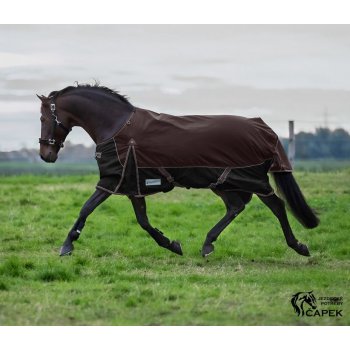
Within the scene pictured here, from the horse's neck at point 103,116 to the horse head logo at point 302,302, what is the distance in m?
2.82

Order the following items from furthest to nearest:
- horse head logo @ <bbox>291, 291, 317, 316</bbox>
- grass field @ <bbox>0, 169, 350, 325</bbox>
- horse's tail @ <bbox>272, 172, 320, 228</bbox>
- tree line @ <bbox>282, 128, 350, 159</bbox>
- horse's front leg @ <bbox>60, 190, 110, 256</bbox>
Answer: tree line @ <bbox>282, 128, 350, 159</bbox>
horse's tail @ <bbox>272, 172, 320, 228</bbox>
horse's front leg @ <bbox>60, 190, 110, 256</bbox>
horse head logo @ <bbox>291, 291, 317, 316</bbox>
grass field @ <bbox>0, 169, 350, 325</bbox>

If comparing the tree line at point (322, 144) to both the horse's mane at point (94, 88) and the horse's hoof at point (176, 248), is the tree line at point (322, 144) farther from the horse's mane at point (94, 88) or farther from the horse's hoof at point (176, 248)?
the horse's mane at point (94, 88)

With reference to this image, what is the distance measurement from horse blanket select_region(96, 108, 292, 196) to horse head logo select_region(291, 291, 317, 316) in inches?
80.1

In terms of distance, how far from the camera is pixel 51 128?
858 centimetres

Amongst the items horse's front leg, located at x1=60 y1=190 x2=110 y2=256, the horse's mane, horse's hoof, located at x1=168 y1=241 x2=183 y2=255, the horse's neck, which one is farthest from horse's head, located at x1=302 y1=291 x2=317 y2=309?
the horse's mane

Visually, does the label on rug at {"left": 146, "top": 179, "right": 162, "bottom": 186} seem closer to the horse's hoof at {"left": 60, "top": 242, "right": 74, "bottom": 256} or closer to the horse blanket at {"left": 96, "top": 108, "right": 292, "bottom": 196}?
the horse blanket at {"left": 96, "top": 108, "right": 292, "bottom": 196}

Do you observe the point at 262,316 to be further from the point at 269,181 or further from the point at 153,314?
the point at 269,181

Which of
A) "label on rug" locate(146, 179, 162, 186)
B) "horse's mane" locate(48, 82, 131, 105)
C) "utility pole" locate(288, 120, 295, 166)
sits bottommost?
"label on rug" locate(146, 179, 162, 186)

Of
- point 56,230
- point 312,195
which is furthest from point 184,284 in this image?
point 312,195

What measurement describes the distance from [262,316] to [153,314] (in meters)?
0.88

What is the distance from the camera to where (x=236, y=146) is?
8555 mm

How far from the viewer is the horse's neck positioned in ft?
27.7

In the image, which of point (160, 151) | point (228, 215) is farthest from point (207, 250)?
point (160, 151)

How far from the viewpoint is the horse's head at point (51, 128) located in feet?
28.0
